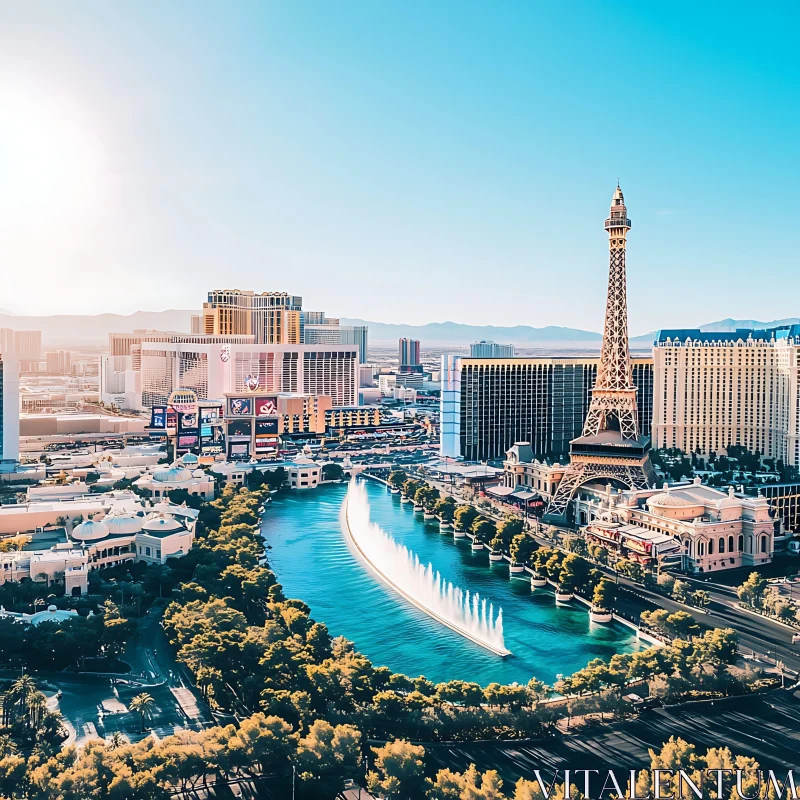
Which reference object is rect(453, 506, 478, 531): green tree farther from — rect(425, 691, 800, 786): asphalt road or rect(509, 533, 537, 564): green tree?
rect(425, 691, 800, 786): asphalt road

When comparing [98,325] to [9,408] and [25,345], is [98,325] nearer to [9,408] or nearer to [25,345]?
[25,345]

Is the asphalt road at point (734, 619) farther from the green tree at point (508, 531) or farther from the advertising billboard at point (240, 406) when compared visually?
the advertising billboard at point (240, 406)

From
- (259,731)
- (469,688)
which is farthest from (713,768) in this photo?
(259,731)

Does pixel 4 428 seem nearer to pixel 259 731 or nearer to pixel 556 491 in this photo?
pixel 556 491

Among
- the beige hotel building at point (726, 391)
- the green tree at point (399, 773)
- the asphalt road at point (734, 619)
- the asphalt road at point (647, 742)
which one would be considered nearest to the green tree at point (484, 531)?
the asphalt road at point (734, 619)

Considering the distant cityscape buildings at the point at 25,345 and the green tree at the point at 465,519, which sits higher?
the distant cityscape buildings at the point at 25,345

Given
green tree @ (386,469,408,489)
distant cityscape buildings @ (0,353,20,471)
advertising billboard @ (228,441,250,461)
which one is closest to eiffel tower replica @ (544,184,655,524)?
green tree @ (386,469,408,489)
